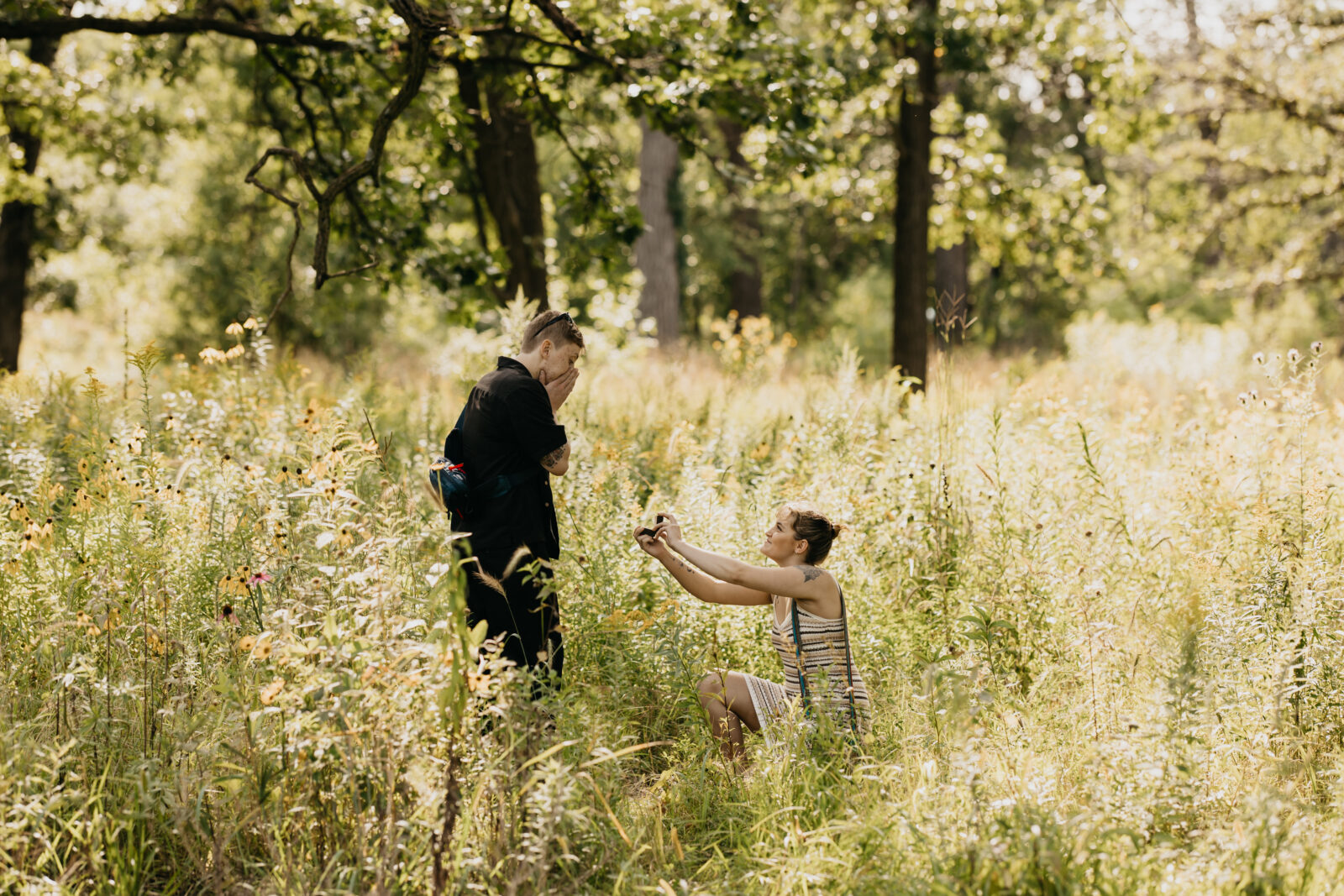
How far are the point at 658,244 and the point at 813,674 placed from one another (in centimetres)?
1382

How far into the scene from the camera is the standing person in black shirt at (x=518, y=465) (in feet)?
11.9

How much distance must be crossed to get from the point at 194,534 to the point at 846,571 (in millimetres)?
3165

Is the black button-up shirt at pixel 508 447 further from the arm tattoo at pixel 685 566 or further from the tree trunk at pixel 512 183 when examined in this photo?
the tree trunk at pixel 512 183

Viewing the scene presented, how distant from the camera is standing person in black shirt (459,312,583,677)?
3627 millimetres

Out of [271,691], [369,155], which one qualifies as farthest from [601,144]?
[271,691]

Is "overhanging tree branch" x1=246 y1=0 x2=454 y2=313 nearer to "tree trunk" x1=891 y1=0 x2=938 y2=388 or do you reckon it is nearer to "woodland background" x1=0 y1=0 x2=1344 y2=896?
"woodland background" x1=0 y1=0 x2=1344 y2=896

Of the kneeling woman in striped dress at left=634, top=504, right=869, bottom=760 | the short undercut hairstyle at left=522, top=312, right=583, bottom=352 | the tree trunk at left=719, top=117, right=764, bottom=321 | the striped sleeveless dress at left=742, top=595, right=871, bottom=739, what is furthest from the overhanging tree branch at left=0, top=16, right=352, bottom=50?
the tree trunk at left=719, top=117, right=764, bottom=321

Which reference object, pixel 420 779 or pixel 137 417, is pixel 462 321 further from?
pixel 420 779

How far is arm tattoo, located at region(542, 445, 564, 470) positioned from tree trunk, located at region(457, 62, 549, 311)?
19.3 feet

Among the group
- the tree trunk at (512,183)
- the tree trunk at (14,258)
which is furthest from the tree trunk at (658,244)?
the tree trunk at (14,258)

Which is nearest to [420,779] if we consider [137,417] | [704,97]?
[137,417]

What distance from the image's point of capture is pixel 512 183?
34.5 feet

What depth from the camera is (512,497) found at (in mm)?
3695

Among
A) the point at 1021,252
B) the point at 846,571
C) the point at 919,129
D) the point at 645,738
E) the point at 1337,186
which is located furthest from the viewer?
the point at 1337,186
